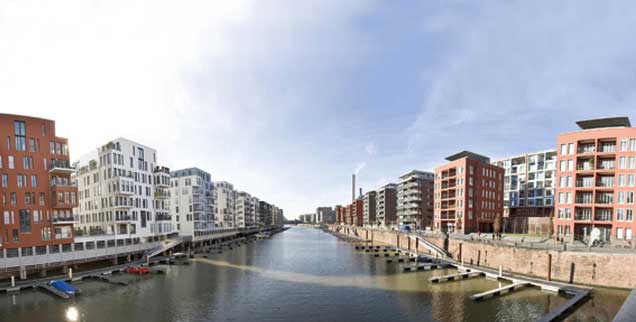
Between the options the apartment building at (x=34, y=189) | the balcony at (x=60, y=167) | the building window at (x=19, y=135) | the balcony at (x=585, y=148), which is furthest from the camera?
the balcony at (x=585, y=148)

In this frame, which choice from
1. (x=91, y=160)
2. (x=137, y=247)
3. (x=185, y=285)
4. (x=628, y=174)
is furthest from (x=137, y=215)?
(x=628, y=174)

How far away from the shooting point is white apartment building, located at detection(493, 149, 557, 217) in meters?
104

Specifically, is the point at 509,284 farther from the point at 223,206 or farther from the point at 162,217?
the point at 223,206

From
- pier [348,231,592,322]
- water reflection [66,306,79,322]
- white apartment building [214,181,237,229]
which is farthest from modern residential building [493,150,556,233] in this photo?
white apartment building [214,181,237,229]

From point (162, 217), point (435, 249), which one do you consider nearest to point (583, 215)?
point (435, 249)

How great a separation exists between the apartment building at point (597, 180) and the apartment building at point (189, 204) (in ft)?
339

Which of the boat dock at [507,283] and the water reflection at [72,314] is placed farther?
the water reflection at [72,314]

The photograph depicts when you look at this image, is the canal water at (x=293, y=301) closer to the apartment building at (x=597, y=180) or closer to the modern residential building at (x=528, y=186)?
the apartment building at (x=597, y=180)

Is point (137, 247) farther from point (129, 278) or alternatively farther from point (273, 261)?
point (273, 261)

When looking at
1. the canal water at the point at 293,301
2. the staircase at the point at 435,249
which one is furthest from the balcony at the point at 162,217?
the staircase at the point at 435,249

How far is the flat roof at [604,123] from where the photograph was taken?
6506 centimetres

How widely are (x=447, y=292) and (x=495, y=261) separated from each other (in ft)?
61.8

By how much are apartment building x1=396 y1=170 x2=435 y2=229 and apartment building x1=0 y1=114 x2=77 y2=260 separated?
114288 millimetres

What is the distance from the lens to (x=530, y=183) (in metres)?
110
